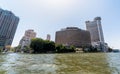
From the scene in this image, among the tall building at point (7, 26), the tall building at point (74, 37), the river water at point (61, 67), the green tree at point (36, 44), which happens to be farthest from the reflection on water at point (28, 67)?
the tall building at point (74, 37)

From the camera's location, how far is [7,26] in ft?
488

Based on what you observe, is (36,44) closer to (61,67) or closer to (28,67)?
(28,67)

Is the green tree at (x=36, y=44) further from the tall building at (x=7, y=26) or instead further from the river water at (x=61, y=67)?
the tall building at (x=7, y=26)

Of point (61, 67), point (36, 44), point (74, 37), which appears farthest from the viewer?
point (74, 37)

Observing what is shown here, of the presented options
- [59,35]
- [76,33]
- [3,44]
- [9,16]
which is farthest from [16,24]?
[76,33]

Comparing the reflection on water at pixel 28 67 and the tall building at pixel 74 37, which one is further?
the tall building at pixel 74 37

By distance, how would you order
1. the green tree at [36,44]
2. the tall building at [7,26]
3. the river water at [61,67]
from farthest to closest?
the tall building at [7,26], the green tree at [36,44], the river water at [61,67]

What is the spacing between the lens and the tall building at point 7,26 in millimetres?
144863

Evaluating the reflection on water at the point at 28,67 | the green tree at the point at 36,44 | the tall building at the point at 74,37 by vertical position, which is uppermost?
the tall building at the point at 74,37

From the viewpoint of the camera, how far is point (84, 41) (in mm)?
167250

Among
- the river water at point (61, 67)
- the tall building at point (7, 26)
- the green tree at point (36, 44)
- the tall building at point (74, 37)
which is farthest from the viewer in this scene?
the tall building at point (74, 37)

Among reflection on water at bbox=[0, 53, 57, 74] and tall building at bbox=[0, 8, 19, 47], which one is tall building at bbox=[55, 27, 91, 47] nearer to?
tall building at bbox=[0, 8, 19, 47]

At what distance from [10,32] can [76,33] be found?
3411 inches

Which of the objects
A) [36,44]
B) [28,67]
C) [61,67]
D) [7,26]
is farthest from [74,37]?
[28,67]
